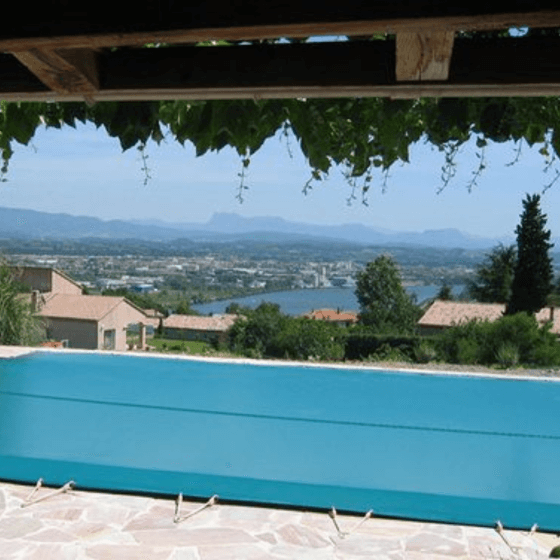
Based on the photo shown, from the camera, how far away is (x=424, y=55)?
102 cm

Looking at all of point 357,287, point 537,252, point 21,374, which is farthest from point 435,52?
point 357,287

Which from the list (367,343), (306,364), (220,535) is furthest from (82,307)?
(220,535)

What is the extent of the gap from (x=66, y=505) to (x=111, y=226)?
66.5 metres

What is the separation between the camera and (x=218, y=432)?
5.64 meters

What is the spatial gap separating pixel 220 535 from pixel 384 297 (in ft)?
104

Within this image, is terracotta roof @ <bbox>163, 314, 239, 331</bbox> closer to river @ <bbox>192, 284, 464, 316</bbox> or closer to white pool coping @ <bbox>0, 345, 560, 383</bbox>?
river @ <bbox>192, 284, 464, 316</bbox>

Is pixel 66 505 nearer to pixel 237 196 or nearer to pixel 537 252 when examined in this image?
pixel 237 196

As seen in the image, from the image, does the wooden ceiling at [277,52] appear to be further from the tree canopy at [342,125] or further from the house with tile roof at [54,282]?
the house with tile roof at [54,282]

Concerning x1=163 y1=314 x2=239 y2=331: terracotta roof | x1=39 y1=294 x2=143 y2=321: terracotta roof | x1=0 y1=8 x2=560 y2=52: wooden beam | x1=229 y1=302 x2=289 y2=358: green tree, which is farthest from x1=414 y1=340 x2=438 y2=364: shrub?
x1=0 y1=8 x2=560 y2=52: wooden beam

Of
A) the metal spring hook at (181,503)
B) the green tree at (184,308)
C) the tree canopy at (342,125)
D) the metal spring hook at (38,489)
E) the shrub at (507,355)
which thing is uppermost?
the tree canopy at (342,125)

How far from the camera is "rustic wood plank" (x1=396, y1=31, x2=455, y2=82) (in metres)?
0.94

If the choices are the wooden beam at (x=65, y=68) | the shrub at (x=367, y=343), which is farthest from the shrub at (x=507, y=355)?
the wooden beam at (x=65, y=68)

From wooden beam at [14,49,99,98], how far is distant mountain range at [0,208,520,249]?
26.2 metres

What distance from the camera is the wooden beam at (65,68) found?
1.08 m
